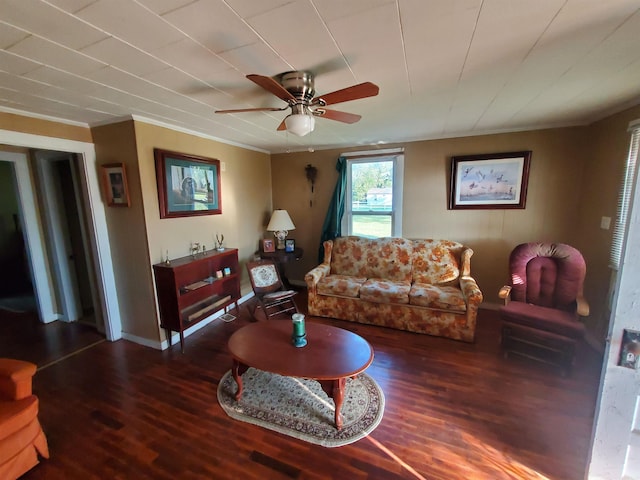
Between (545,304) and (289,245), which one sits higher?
(289,245)

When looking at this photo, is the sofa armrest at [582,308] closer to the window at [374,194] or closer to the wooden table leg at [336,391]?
the window at [374,194]

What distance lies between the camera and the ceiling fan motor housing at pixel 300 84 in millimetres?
1635

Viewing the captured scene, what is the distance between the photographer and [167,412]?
77.9 inches

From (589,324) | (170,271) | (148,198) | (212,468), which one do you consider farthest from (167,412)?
(589,324)

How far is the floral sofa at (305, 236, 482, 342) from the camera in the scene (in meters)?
2.89

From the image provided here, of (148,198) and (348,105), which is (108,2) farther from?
(148,198)

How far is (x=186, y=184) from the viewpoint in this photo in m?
3.00

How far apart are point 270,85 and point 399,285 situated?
A: 259cm

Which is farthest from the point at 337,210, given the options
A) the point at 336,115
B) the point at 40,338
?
the point at 40,338

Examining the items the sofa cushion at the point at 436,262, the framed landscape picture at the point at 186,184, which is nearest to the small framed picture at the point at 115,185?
the framed landscape picture at the point at 186,184

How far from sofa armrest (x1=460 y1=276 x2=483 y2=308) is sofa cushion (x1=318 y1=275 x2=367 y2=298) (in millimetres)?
1129

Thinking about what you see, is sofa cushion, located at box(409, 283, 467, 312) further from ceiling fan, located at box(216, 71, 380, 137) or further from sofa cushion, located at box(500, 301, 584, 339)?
ceiling fan, located at box(216, 71, 380, 137)

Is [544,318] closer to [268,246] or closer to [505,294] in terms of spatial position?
[505,294]

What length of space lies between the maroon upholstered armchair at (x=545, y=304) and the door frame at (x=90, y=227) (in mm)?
3998
